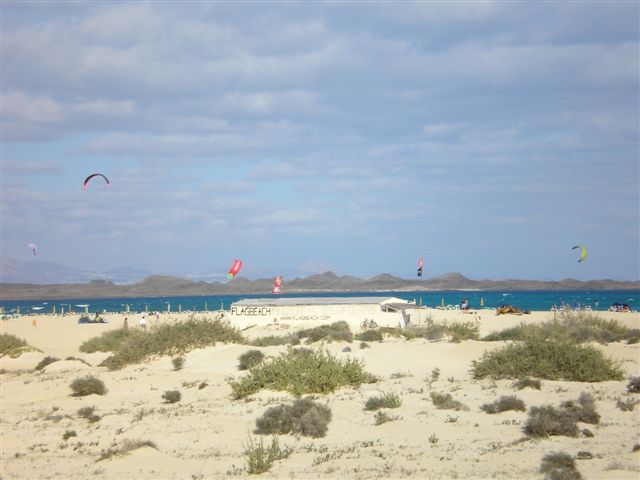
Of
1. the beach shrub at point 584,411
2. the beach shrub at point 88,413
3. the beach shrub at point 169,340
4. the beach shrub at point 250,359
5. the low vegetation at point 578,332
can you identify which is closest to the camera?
the beach shrub at point 584,411

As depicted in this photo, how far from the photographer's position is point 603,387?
728 inches

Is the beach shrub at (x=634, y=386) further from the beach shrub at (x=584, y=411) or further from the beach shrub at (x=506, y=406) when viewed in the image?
the beach shrub at (x=506, y=406)

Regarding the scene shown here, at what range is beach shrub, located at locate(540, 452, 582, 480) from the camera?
9.94 metres

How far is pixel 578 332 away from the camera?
1142 inches

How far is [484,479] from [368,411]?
6037mm

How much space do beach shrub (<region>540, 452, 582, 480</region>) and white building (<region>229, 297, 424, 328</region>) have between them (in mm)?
33835

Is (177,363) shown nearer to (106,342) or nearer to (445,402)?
(106,342)

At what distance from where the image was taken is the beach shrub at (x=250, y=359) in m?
25.2

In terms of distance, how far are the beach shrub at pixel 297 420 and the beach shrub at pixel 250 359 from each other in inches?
372

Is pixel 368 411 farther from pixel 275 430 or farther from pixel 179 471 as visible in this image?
pixel 179 471

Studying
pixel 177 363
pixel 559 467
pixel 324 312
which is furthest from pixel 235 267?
pixel 559 467

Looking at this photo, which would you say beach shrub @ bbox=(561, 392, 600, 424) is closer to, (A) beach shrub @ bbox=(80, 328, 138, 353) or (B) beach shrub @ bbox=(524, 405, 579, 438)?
(B) beach shrub @ bbox=(524, 405, 579, 438)

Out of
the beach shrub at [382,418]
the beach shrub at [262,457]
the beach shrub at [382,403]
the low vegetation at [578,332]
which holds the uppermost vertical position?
the low vegetation at [578,332]

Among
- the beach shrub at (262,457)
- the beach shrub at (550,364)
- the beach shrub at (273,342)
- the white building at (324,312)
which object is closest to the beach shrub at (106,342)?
the beach shrub at (273,342)
